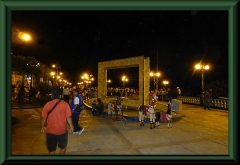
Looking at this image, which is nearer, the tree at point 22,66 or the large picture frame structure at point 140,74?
the large picture frame structure at point 140,74

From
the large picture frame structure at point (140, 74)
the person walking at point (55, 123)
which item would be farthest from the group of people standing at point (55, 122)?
the large picture frame structure at point (140, 74)

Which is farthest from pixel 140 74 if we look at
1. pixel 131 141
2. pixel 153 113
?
pixel 131 141

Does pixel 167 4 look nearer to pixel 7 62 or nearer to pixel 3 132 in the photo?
pixel 7 62

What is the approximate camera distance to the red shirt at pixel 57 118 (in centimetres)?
460

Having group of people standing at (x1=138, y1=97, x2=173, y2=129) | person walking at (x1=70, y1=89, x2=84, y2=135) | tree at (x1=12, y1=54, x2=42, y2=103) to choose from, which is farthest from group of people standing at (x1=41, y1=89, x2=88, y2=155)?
tree at (x1=12, y1=54, x2=42, y2=103)

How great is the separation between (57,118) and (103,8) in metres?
2.60

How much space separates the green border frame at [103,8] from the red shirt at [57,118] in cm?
57

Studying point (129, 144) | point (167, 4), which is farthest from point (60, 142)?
point (167, 4)

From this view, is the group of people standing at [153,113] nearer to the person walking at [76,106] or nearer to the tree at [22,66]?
the person walking at [76,106]

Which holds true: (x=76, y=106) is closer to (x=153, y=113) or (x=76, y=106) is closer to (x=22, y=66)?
(x=153, y=113)

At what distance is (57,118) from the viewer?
464 cm

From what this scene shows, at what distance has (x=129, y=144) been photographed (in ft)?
23.7

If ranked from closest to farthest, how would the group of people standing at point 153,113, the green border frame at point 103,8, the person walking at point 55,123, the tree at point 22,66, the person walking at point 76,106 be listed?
the green border frame at point 103,8 < the person walking at point 55,123 < the person walking at point 76,106 < the group of people standing at point 153,113 < the tree at point 22,66
